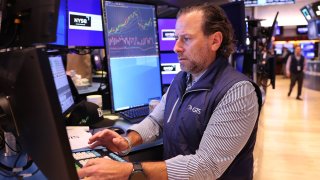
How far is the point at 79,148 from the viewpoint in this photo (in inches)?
53.4

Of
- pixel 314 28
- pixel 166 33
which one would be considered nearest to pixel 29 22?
pixel 166 33

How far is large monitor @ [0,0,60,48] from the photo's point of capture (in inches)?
33.7

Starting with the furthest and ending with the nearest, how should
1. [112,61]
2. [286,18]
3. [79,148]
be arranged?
[286,18] < [112,61] < [79,148]

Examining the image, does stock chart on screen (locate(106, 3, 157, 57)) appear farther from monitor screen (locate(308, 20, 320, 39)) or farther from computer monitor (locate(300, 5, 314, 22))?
monitor screen (locate(308, 20, 320, 39))

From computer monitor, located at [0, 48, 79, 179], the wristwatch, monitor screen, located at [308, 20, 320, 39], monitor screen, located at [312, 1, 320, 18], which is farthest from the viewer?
monitor screen, located at [308, 20, 320, 39]

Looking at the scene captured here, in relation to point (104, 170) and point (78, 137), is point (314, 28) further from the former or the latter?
point (104, 170)

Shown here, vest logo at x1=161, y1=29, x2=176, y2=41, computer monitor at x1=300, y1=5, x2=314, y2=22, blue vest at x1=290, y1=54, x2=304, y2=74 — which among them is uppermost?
computer monitor at x1=300, y1=5, x2=314, y2=22

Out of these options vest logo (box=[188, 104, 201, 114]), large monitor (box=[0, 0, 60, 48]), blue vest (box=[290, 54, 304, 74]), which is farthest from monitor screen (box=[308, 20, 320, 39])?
large monitor (box=[0, 0, 60, 48])

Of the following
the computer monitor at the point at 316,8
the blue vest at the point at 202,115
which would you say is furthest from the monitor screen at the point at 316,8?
the blue vest at the point at 202,115

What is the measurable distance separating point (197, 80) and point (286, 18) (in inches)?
569

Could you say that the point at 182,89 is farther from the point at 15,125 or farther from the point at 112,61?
the point at 15,125

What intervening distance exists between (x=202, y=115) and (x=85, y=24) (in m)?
1.23

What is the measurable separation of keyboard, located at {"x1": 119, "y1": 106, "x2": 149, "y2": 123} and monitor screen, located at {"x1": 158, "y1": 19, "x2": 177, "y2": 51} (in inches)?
30.3

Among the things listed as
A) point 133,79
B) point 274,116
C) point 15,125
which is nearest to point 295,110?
point 274,116
